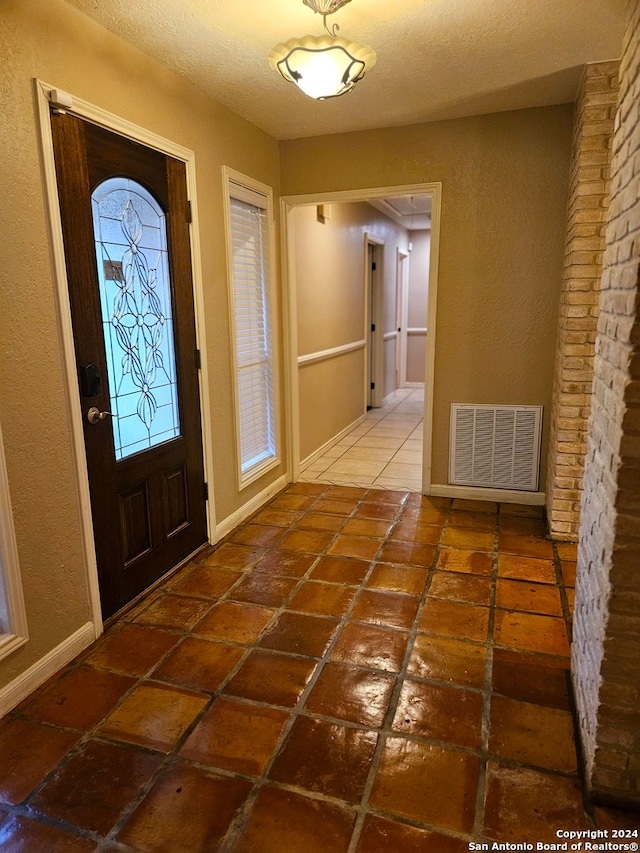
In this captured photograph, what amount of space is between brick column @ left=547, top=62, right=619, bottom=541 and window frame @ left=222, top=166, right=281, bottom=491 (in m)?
1.89

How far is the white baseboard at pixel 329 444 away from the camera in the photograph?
4.73 m

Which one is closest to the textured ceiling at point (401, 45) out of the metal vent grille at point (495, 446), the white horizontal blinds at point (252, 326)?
the white horizontal blinds at point (252, 326)

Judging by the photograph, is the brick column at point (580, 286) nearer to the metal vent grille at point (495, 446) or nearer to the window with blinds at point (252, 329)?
the metal vent grille at point (495, 446)

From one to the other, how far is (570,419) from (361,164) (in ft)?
7.10

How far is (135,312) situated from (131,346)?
159 mm

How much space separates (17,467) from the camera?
193 centimetres

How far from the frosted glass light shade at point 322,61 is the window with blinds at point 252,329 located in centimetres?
121

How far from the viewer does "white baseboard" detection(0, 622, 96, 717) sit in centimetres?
193

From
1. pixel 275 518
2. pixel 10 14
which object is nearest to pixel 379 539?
pixel 275 518

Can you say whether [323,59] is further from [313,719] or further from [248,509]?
[248,509]

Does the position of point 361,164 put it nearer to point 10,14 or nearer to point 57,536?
point 10,14

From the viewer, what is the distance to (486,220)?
354 centimetres

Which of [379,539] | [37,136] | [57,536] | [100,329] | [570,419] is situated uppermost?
[37,136]

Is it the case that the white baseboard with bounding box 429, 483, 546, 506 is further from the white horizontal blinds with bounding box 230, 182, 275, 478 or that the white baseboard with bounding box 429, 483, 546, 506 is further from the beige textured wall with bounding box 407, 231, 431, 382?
the beige textured wall with bounding box 407, 231, 431, 382
